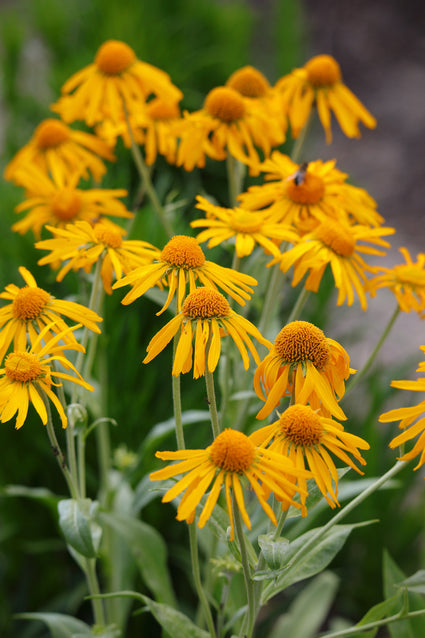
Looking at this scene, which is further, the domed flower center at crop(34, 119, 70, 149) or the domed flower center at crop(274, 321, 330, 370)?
the domed flower center at crop(34, 119, 70, 149)

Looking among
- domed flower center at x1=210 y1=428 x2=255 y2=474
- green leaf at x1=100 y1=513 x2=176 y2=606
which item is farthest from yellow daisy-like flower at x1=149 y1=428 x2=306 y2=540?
green leaf at x1=100 y1=513 x2=176 y2=606

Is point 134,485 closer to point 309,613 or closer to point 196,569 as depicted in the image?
point 309,613

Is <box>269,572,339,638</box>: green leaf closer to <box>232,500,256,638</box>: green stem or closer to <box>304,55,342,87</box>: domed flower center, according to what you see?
<box>232,500,256,638</box>: green stem

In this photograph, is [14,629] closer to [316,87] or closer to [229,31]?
[316,87]

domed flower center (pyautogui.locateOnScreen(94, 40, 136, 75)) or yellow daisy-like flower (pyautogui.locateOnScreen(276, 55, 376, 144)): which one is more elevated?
domed flower center (pyautogui.locateOnScreen(94, 40, 136, 75))

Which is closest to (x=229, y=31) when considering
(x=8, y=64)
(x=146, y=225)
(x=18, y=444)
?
(x=8, y=64)

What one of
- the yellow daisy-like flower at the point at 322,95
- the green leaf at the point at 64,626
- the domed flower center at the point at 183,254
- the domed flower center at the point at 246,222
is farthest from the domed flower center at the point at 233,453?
the yellow daisy-like flower at the point at 322,95
